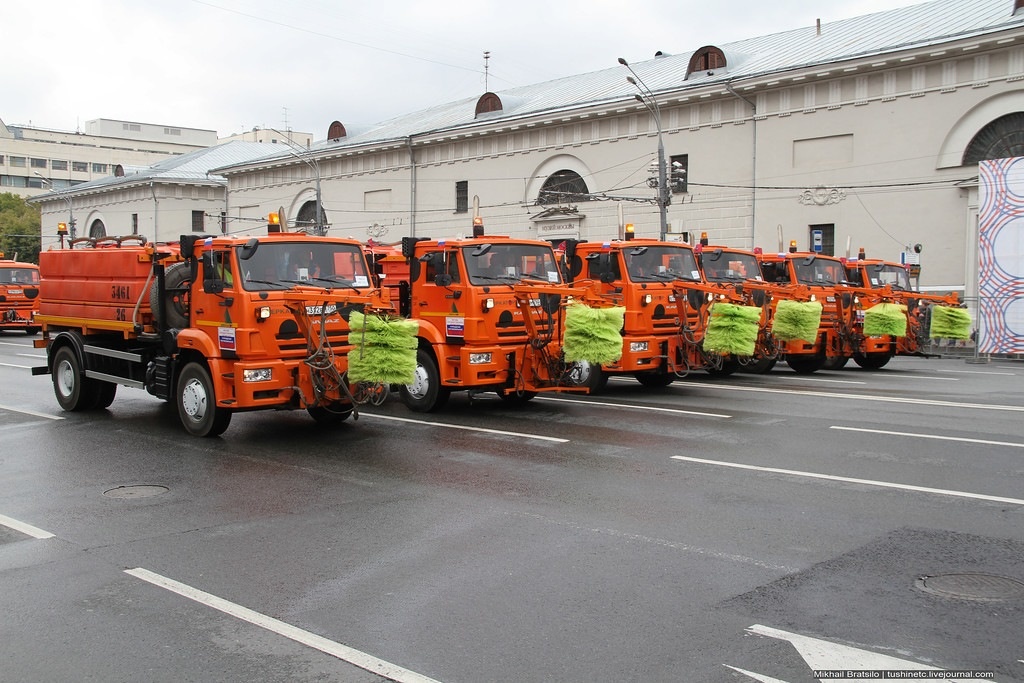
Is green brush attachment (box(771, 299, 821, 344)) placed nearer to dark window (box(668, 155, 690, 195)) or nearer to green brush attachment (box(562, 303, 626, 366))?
green brush attachment (box(562, 303, 626, 366))

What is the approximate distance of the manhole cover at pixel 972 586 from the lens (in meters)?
5.85

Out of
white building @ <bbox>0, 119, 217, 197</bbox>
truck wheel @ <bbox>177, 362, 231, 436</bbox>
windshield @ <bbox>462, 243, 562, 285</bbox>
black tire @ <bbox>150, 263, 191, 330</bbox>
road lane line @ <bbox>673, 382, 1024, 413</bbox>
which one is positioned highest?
white building @ <bbox>0, 119, 217, 197</bbox>

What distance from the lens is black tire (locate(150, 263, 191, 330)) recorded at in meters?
12.5

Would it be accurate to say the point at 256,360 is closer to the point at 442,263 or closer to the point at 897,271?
the point at 442,263

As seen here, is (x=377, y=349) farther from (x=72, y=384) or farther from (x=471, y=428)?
(x=72, y=384)

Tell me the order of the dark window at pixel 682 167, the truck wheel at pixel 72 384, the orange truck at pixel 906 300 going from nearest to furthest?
the truck wheel at pixel 72 384, the orange truck at pixel 906 300, the dark window at pixel 682 167

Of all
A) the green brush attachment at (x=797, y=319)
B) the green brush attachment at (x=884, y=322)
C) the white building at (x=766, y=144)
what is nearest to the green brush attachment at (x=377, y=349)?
the green brush attachment at (x=797, y=319)

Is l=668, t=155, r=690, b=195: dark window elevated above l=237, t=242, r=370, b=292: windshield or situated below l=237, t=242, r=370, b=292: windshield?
above

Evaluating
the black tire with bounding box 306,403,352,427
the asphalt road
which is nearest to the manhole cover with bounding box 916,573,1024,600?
the asphalt road

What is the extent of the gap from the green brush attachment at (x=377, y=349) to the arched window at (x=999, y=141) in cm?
2585

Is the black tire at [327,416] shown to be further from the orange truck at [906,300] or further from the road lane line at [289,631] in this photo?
the orange truck at [906,300]

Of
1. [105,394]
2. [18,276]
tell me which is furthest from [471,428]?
[18,276]

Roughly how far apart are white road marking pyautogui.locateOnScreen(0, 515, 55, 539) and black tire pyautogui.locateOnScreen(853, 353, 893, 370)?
19075 millimetres

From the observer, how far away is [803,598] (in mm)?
5824
